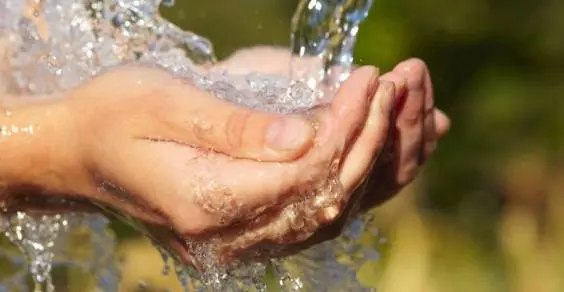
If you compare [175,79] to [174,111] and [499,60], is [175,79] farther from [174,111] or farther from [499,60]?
[499,60]

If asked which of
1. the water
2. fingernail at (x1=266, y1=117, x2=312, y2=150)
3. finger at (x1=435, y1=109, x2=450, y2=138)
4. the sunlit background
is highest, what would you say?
fingernail at (x1=266, y1=117, x2=312, y2=150)

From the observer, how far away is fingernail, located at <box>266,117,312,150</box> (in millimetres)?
535

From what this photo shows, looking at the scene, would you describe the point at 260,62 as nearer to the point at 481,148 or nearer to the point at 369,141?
the point at 369,141

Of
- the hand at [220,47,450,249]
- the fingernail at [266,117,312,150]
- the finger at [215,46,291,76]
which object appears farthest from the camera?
the finger at [215,46,291,76]

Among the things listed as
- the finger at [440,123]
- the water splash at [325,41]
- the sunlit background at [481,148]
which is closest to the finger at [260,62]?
the water splash at [325,41]

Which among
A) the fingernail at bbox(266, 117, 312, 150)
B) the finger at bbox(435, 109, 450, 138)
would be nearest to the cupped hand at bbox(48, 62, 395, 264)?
the fingernail at bbox(266, 117, 312, 150)

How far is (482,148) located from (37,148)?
1.66 metres

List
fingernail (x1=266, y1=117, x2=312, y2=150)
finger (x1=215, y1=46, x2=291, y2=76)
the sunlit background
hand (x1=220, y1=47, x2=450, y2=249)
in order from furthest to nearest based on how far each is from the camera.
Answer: the sunlit background, finger (x1=215, y1=46, x2=291, y2=76), hand (x1=220, y1=47, x2=450, y2=249), fingernail (x1=266, y1=117, x2=312, y2=150)

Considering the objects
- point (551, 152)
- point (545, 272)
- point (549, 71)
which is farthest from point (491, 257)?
point (549, 71)

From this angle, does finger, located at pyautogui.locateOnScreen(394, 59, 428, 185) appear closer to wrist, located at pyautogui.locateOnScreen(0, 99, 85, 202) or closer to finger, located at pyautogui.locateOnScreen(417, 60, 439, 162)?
finger, located at pyautogui.locateOnScreen(417, 60, 439, 162)

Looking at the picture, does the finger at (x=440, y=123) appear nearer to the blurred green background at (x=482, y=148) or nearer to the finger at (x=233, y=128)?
the finger at (x=233, y=128)

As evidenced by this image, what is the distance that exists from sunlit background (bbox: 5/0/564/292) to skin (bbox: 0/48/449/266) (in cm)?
125

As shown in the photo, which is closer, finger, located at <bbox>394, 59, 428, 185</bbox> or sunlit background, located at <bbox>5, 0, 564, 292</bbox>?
finger, located at <bbox>394, 59, 428, 185</bbox>

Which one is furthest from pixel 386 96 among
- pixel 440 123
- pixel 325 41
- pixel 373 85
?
pixel 325 41
